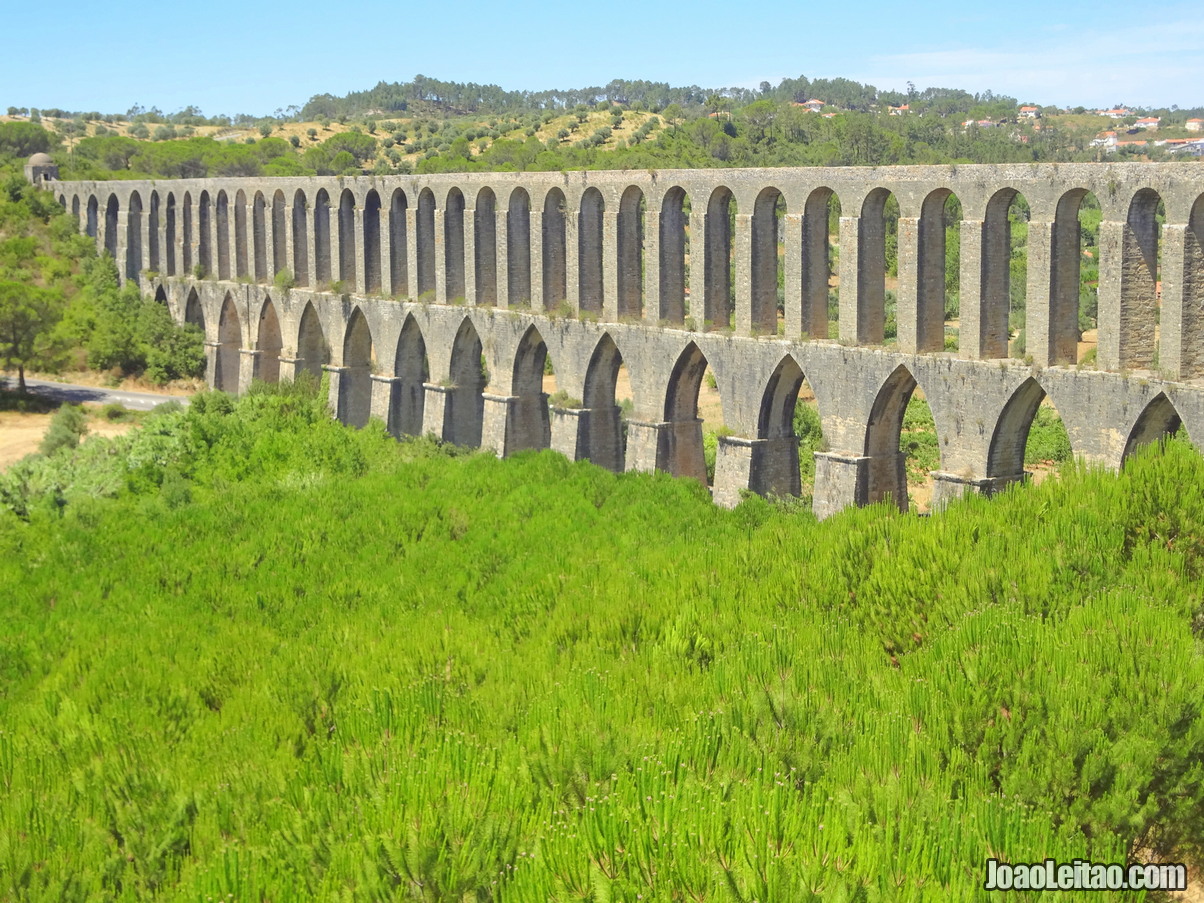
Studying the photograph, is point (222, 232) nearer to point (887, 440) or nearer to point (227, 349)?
point (227, 349)

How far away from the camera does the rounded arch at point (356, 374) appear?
44469 millimetres

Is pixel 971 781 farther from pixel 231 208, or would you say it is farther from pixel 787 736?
pixel 231 208

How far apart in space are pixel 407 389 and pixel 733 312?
1036 cm

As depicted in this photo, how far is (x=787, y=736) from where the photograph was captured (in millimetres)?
12031

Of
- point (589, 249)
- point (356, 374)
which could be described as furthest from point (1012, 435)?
point (356, 374)

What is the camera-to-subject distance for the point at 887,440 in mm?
28234

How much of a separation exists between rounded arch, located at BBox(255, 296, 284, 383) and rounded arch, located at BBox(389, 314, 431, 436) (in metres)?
9.61

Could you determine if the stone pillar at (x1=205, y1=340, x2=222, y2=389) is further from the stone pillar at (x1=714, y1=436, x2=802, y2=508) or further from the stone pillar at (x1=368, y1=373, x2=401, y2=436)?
the stone pillar at (x1=714, y1=436, x2=802, y2=508)

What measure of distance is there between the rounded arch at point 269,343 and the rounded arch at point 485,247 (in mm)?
13323

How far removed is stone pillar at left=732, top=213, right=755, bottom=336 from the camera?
30641mm

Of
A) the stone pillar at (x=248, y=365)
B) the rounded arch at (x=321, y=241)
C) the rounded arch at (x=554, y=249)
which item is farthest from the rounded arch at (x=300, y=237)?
the rounded arch at (x=554, y=249)

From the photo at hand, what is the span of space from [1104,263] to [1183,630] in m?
11.7

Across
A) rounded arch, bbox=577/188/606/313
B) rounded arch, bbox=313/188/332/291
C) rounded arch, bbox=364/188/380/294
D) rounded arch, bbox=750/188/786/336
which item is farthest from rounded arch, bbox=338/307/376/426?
rounded arch, bbox=750/188/786/336

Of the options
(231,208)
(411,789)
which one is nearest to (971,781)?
(411,789)
